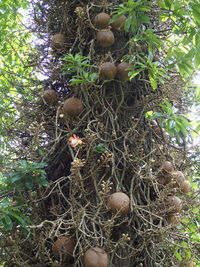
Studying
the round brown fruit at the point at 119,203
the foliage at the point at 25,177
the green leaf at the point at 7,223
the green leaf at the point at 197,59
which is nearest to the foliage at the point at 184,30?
the green leaf at the point at 197,59

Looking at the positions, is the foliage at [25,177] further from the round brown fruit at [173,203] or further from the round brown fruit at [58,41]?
the round brown fruit at [58,41]

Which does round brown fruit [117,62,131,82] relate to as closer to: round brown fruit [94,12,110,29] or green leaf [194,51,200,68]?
round brown fruit [94,12,110,29]

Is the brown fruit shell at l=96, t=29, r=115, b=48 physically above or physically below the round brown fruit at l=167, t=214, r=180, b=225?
above

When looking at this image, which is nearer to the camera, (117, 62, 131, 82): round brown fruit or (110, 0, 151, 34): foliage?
(110, 0, 151, 34): foliage

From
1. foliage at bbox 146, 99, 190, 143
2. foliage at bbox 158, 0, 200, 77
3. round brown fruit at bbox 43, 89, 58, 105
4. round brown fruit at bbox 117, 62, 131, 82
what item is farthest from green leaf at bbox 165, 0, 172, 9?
round brown fruit at bbox 43, 89, 58, 105

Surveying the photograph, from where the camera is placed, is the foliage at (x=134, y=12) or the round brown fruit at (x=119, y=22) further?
the round brown fruit at (x=119, y=22)

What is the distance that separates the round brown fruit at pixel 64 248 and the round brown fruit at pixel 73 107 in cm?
64

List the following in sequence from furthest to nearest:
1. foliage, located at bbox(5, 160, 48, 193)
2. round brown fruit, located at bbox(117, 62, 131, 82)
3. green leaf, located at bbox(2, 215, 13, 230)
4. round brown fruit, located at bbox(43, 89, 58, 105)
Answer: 1. round brown fruit, located at bbox(43, 89, 58, 105)
2. round brown fruit, located at bbox(117, 62, 131, 82)
3. foliage, located at bbox(5, 160, 48, 193)
4. green leaf, located at bbox(2, 215, 13, 230)

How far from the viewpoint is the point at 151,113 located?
5.98 ft

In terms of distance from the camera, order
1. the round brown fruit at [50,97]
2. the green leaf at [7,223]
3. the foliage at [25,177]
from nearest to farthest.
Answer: the green leaf at [7,223] < the foliage at [25,177] < the round brown fruit at [50,97]

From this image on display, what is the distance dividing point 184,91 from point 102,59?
2.47ft

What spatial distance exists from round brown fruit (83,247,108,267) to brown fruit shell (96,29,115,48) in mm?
1105

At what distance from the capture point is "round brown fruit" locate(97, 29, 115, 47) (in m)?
1.77

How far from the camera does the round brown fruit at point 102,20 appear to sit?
1785 millimetres
